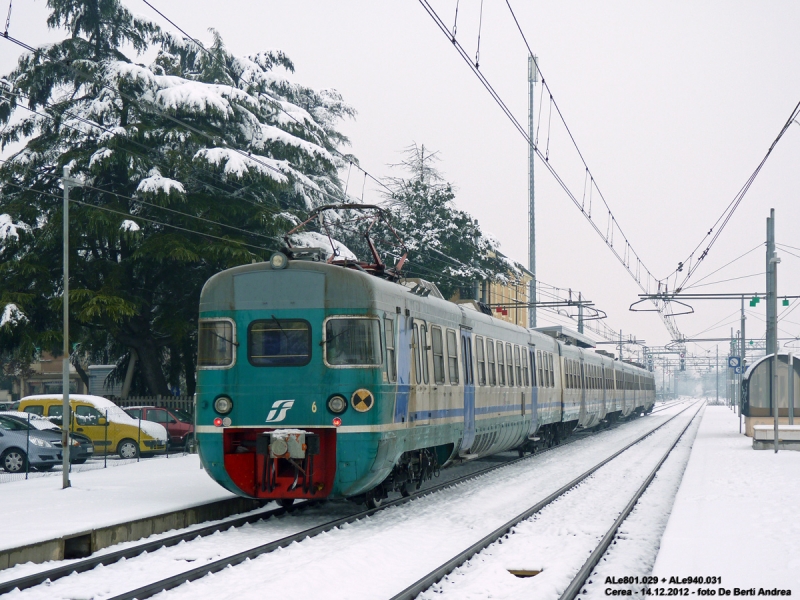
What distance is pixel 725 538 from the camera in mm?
11062

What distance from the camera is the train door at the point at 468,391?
16969mm

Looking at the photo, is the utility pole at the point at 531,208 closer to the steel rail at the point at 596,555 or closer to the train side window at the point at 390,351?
the steel rail at the point at 596,555

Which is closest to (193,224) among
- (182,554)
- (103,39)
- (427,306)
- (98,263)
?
(98,263)

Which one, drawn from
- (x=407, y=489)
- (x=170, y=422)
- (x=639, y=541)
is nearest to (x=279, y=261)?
(x=407, y=489)

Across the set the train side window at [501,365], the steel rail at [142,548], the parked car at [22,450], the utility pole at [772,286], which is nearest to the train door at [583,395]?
the utility pole at [772,286]

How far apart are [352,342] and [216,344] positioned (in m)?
1.86

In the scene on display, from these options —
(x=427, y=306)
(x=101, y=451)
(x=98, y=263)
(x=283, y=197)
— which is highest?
(x=283, y=197)

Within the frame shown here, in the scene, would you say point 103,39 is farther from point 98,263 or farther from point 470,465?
point 470,465

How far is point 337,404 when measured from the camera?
41.1 ft

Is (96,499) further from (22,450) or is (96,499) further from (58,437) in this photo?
(58,437)

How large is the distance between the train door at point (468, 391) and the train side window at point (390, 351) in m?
3.85

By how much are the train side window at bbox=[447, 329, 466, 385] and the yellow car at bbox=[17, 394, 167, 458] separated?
11.5 m

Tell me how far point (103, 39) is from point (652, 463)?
23.4 meters

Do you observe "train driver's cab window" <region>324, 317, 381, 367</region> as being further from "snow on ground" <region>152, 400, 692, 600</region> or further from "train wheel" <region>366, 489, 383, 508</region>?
"train wheel" <region>366, 489, 383, 508</region>
